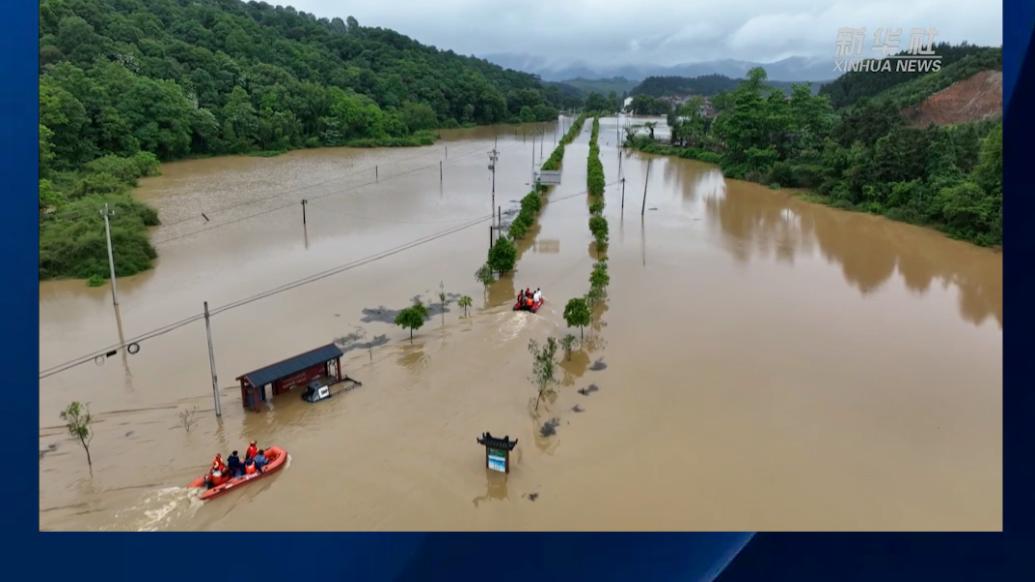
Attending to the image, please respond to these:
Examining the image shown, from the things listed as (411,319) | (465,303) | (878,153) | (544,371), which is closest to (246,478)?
(544,371)

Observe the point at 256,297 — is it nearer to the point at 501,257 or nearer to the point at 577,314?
the point at 501,257

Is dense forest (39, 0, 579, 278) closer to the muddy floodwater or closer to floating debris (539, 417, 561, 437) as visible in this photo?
the muddy floodwater

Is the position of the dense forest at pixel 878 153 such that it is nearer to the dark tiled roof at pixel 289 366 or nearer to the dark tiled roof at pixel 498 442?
the dark tiled roof at pixel 498 442

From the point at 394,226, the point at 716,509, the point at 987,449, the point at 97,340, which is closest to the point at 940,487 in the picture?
the point at 987,449

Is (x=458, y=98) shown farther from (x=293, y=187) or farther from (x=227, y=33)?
(x=293, y=187)

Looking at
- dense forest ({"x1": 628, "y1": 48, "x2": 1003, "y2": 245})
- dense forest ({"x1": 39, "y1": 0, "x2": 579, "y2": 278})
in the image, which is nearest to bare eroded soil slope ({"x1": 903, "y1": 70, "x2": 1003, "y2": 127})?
dense forest ({"x1": 628, "y1": 48, "x2": 1003, "y2": 245})

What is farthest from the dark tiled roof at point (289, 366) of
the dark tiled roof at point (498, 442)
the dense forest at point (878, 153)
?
the dense forest at point (878, 153)
